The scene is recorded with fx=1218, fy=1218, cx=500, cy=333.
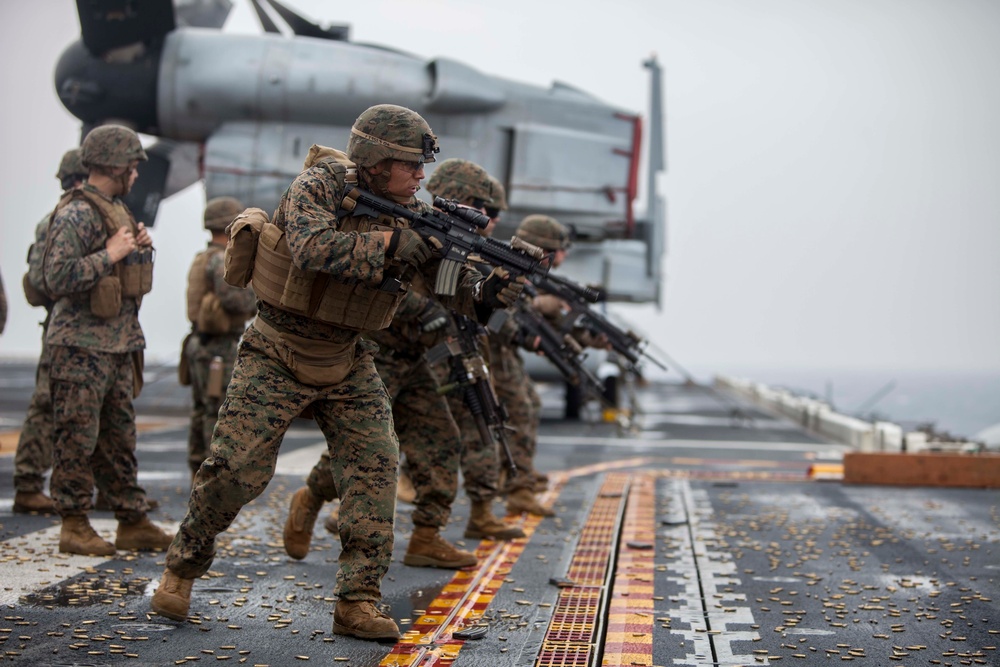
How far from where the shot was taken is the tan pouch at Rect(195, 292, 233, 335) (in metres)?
7.96

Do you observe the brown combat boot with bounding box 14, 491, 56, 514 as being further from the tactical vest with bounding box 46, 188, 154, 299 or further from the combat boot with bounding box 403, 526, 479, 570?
the combat boot with bounding box 403, 526, 479, 570

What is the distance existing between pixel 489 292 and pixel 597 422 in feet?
44.1

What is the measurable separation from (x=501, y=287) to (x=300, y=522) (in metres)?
1.86

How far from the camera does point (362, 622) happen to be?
14.5 ft

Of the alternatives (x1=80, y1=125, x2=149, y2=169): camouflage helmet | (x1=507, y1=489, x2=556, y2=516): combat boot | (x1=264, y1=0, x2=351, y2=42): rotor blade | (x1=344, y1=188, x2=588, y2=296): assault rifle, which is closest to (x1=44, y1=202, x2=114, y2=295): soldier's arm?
(x1=80, y1=125, x2=149, y2=169): camouflage helmet

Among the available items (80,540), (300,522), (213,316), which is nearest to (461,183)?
(300,522)

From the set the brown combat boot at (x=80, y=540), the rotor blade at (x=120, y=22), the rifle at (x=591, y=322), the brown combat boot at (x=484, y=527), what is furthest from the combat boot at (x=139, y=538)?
the rotor blade at (x=120, y=22)

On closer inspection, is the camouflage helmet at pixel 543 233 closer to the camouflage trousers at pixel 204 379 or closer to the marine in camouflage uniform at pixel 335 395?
the camouflage trousers at pixel 204 379

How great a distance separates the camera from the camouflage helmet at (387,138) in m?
4.55

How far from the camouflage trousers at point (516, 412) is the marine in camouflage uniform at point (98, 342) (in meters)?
2.60

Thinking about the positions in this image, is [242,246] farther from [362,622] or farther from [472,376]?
[472,376]

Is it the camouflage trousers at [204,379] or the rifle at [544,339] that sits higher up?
the rifle at [544,339]

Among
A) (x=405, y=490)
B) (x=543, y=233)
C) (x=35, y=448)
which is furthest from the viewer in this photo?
(x=405, y=490)

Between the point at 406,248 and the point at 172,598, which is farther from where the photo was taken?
the point at 172,598
